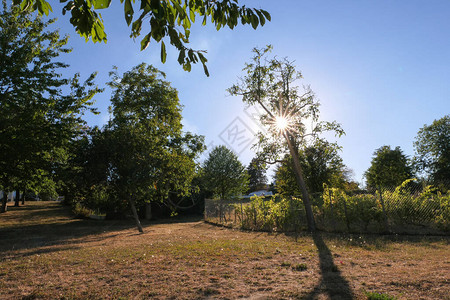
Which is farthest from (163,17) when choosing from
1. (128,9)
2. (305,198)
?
(305,198)

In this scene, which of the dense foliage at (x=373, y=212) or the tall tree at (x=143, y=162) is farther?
the tall tree at (x=143, y=162)

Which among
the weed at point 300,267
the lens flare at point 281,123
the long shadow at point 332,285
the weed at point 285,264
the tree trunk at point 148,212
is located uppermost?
the lens flare at point 281,123

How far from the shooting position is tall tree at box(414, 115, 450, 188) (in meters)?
35.8

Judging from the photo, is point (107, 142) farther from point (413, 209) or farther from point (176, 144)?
point (413, 209)

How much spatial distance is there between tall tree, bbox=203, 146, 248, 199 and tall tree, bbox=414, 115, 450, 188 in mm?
27256

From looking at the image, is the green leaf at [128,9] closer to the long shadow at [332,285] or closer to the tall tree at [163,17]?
the tall tree at [163,17]

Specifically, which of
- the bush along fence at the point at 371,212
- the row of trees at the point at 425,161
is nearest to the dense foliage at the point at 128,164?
the bush along fence at the point at 371,212

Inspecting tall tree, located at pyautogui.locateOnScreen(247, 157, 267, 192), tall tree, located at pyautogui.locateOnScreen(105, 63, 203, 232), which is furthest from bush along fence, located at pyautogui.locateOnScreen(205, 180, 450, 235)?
tall tree, located at pyautogui.locateOnScreen(247, 157, 267, 192)

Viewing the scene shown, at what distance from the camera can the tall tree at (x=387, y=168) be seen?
3891 centimetres

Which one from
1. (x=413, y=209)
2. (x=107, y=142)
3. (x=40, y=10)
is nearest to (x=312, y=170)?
(x=413, y=209)

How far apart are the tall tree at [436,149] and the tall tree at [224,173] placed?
27.3 metres

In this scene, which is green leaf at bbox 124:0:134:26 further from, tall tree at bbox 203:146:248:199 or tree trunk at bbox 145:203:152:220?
tall tree at bbox 203:146:248:199

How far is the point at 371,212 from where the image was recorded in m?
10.9

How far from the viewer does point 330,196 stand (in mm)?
12664
